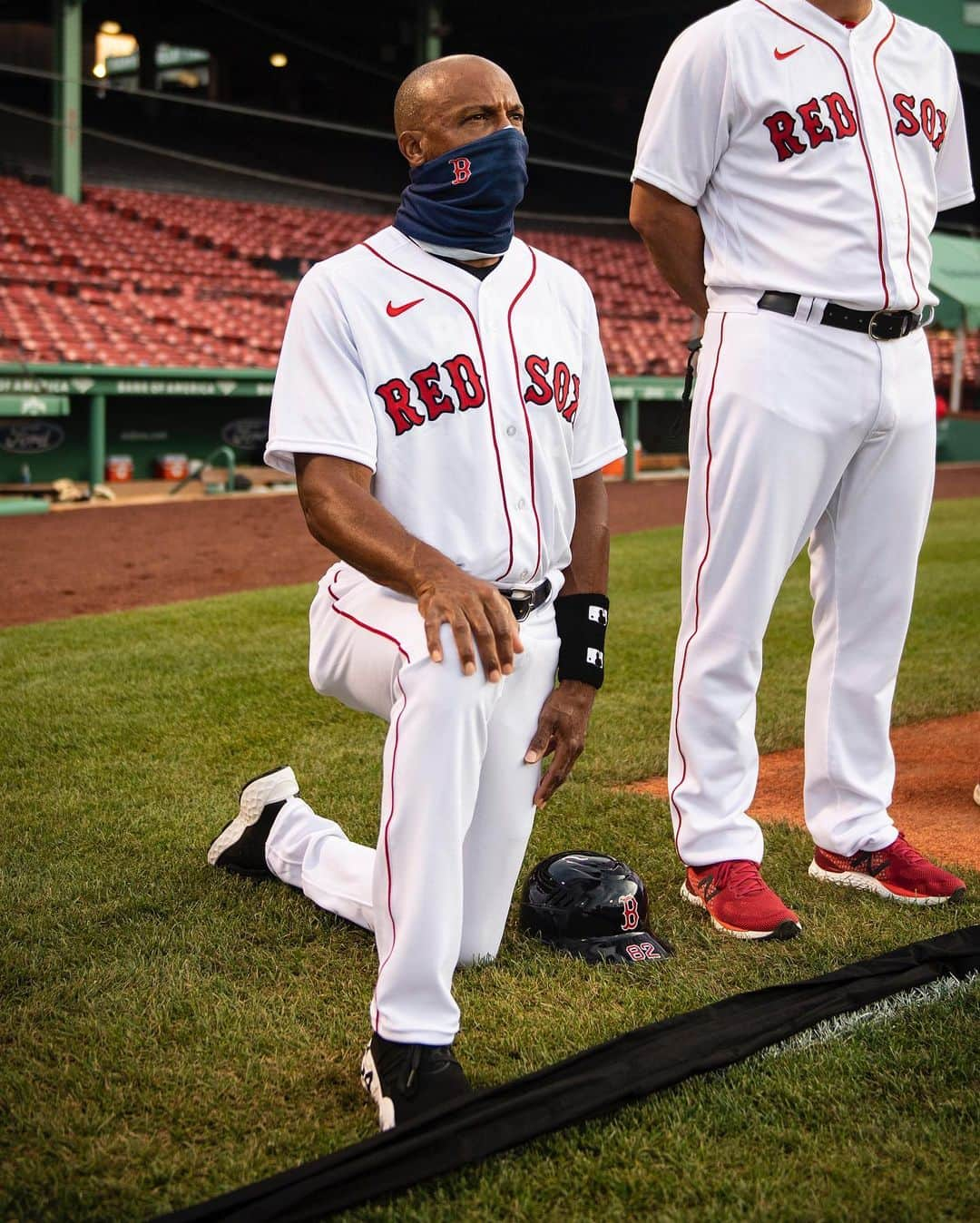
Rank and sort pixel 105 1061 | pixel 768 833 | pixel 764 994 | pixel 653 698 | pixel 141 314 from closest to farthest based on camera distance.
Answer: pixel 105 1061, pixel 764 994, pixel 768 833, pixel 653 698, pixel 141 314

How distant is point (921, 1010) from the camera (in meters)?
2.35

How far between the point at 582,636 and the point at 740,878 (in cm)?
73

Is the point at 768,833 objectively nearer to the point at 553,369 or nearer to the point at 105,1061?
the point at 553,369

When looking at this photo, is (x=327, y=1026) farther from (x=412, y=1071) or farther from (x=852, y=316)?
(x=852, y=316)

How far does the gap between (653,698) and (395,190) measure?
70.6 ft

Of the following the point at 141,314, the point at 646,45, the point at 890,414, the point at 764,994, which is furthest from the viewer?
the point at 646,45

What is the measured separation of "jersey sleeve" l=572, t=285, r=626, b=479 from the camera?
8.22 ft

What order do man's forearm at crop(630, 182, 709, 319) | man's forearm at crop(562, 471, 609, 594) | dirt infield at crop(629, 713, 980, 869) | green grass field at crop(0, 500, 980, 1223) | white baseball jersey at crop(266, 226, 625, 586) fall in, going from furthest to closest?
dirt infield at crop(629, 713, 980, 869) → man's forearm at crop(630, 182, 709, 319) → man's forearm at crop(562, 471, 609, 594) → white baseball jersey at crop(266, 226, 625, 586) → green grass field at crop(0, 500, 980, 1223)

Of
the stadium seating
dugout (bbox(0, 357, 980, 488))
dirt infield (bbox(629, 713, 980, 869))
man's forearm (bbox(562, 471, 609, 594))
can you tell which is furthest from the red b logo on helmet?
the stadium seating

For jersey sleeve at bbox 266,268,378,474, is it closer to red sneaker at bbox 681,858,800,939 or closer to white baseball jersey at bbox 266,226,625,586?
white baseball jersey at bbox 266,226,625,586

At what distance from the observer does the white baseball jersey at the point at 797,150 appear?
8.93ft

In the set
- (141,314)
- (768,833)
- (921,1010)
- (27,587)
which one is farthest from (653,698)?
(141,314)

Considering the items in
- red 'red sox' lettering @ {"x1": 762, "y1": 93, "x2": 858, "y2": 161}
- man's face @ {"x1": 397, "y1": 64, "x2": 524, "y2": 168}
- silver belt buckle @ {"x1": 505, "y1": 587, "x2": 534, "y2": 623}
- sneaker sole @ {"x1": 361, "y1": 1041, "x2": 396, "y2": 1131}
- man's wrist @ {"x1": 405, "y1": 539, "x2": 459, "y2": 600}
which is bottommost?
sneaker sole @ {"x1": 361, "y1": 1041, "x2": 396, "y2": 1131}

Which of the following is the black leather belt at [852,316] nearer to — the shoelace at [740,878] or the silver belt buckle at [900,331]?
the silver belt buckle at [900,331]
